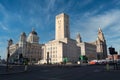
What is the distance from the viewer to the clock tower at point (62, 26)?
17750 cm

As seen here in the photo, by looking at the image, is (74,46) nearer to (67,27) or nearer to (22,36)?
(67,27)

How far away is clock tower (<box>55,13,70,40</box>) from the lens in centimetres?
17750

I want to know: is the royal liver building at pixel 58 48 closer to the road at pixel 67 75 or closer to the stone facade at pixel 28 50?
the stone facade at pixel 28 50

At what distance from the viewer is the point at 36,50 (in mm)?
189750

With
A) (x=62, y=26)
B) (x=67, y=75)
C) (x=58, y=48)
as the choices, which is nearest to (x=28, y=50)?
(x=58, y=48)

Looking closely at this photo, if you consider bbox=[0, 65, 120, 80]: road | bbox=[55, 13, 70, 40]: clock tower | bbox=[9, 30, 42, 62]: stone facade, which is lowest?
bbox=[0, 65, 120, 80]: road

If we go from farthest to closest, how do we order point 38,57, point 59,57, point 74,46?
point 38,57 < point 74,46 < point 59,57

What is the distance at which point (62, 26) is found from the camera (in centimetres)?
17825

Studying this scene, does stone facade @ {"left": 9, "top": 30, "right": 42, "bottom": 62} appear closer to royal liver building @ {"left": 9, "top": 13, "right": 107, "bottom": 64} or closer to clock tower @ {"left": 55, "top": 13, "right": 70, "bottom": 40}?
royal liver building @ {"left": 9, "top": 13, "right": 107, "bottom": 64}

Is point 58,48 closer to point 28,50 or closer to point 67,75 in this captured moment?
point 28,50

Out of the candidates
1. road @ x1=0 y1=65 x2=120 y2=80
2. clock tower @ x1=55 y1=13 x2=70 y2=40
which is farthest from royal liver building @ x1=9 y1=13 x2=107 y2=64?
road @ x1=0 y1=65 x2=120 y2=80

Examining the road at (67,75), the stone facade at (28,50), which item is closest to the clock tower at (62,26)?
the stone facade at (28,50)

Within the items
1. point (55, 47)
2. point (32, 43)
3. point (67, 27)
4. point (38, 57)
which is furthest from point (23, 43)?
point (67, 27)

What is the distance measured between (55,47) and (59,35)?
23.6 metres
